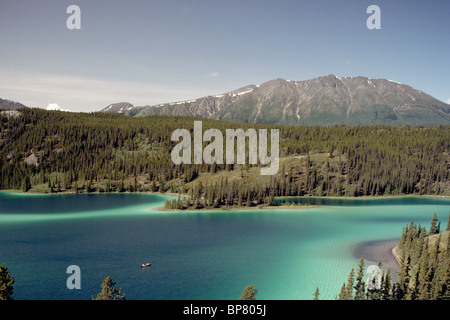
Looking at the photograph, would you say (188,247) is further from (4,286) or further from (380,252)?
(4,286)

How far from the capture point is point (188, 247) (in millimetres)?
67188

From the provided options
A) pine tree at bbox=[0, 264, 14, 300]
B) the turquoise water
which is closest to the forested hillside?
the turquoise water

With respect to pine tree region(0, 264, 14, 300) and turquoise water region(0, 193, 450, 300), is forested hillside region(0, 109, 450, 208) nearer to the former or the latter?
turquoise water region(0, 193, 450, 300)

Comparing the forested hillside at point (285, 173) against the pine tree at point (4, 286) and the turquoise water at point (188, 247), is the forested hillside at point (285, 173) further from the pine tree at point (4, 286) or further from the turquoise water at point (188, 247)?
the pine tree at point (4, 286)

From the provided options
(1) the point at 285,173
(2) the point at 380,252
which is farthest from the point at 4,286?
(1) the point at 285,173

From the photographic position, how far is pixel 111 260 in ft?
188

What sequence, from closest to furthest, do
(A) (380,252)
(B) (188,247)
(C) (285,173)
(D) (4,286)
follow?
(D) (4,286) < (A) (380,252) < (B) (188,247) < (C) (285,173)

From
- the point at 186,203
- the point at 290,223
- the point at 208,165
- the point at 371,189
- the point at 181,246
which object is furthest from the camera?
the point at 208,165

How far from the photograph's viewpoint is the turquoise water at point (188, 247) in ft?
151

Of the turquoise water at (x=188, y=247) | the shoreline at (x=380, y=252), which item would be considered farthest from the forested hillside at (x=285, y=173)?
the shoreline at (x=380, y=252)
